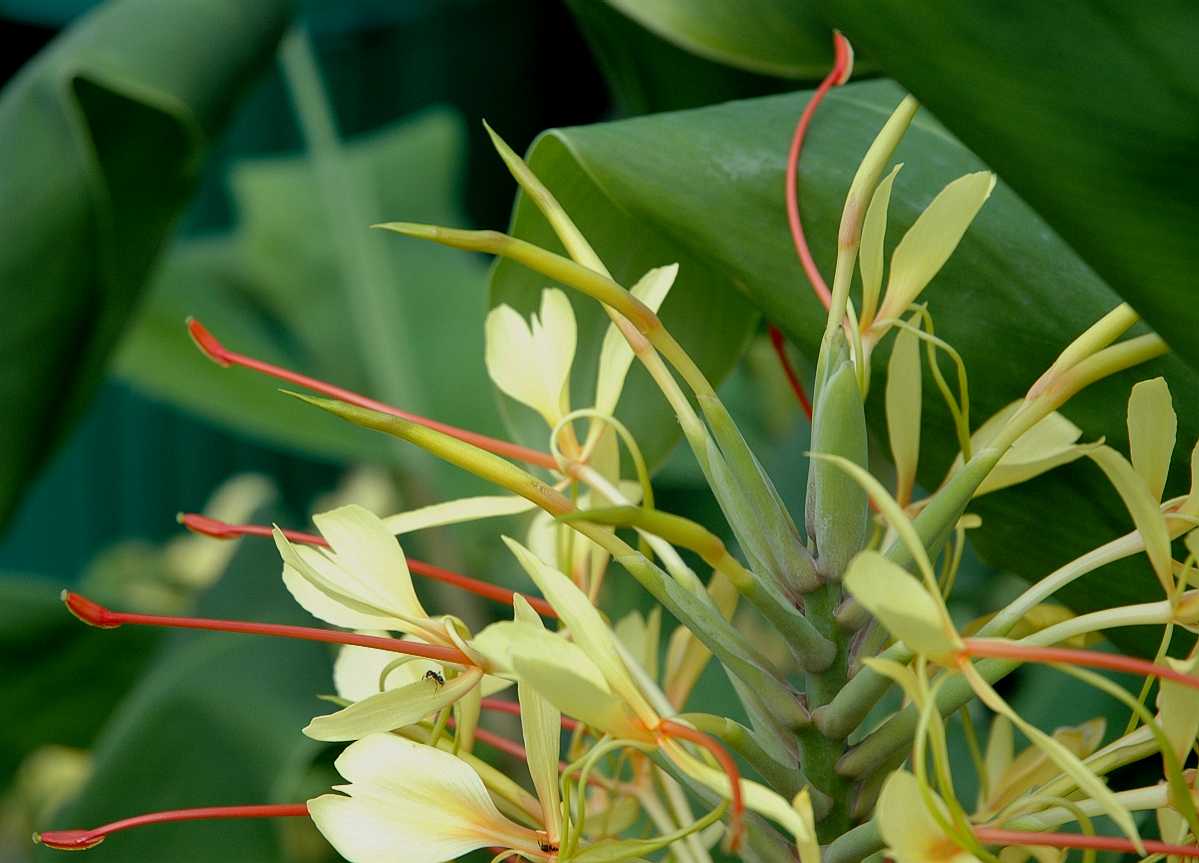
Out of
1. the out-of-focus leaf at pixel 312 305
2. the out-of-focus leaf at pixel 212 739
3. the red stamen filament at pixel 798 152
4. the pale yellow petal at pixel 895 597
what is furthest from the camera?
the out-of-focus leaf at pixel 312 305

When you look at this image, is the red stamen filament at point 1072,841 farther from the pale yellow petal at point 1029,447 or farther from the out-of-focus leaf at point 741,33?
the out-of-focus leaf at point 741,33

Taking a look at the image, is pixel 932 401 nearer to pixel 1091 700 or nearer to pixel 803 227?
pixel 803 227

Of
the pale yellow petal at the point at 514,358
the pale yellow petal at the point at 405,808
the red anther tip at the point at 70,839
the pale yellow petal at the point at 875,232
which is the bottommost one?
the red anther tip at the point at 70,839

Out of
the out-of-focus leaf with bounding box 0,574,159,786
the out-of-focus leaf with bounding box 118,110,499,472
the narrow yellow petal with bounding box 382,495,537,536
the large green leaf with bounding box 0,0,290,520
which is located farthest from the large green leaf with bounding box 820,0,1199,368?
the out-of-focus leaf with bounding box 118,110,499,472

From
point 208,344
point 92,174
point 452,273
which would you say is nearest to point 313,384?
point 208,344

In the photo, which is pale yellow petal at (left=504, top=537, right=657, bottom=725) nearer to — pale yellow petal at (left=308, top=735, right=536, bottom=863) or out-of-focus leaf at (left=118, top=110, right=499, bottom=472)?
pale yellow petal at (left=308, top=735, right=536, bottom=863)

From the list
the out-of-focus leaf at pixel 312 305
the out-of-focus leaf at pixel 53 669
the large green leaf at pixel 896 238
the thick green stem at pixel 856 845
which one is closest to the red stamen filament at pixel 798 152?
the large green leaf at pixel 896 238

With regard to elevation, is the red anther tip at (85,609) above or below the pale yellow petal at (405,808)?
above
